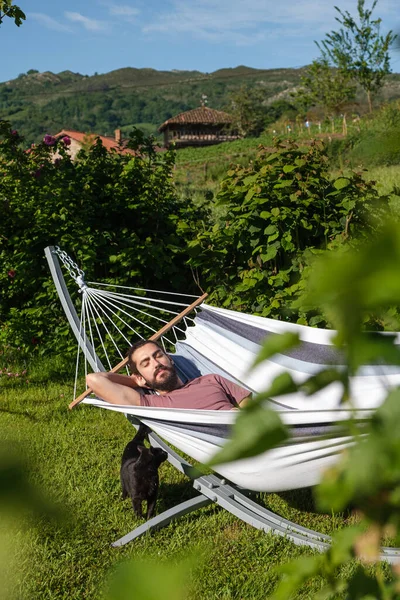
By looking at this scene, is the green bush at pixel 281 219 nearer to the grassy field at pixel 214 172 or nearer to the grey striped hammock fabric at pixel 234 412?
the grassy field at pixel 214 172

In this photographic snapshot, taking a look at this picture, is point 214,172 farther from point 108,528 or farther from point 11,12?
point 108,528

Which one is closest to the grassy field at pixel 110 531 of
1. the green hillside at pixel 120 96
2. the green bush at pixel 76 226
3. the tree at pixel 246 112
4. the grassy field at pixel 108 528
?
the grassy field at pixel 108 528

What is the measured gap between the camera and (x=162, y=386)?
3.10 meters

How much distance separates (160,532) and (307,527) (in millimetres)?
574

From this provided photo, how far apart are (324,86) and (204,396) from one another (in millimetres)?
21488

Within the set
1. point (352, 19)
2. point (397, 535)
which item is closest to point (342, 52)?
point (352, 19)

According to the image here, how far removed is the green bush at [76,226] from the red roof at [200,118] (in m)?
43.8

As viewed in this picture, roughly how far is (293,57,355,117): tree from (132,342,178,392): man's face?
19209mm

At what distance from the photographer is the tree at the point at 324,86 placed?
21.5m

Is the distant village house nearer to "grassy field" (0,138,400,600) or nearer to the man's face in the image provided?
"grassy field" (0,138,400,600)

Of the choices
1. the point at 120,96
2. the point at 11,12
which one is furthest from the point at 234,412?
the point at 120,96

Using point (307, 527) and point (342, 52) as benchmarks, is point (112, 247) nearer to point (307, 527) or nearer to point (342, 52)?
point (307, 527)

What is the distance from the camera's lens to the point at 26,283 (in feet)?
15.6

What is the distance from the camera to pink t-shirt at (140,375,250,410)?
118 inches
